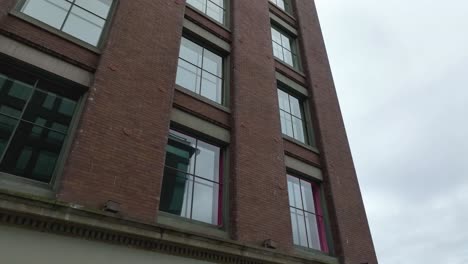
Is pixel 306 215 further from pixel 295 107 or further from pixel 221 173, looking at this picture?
pixel 295 107

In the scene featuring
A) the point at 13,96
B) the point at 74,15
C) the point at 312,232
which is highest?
the point at 74,15

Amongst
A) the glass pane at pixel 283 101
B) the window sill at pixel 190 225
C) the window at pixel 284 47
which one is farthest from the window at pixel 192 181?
the window at pixel 284 47

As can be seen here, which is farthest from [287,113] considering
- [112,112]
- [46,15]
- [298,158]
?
[46,15]

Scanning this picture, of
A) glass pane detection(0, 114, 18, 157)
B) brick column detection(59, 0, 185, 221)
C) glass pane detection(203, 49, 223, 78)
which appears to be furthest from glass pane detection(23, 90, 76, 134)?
glass pane detection(203, 49, 223, 78)

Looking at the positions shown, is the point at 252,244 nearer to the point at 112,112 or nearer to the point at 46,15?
the point at 112,112

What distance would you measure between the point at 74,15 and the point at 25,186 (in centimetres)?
433

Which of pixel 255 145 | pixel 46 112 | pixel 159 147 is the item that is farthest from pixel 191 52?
pixel 46 112

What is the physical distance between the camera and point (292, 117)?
11.6 m

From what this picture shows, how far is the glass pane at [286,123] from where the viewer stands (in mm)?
10844

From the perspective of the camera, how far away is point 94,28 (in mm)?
7953

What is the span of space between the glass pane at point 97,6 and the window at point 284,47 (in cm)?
659

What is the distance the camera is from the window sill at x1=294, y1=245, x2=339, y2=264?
8.33 m

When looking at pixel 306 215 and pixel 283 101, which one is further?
pixel 283 101

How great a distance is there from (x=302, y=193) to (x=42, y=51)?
24.9ft
